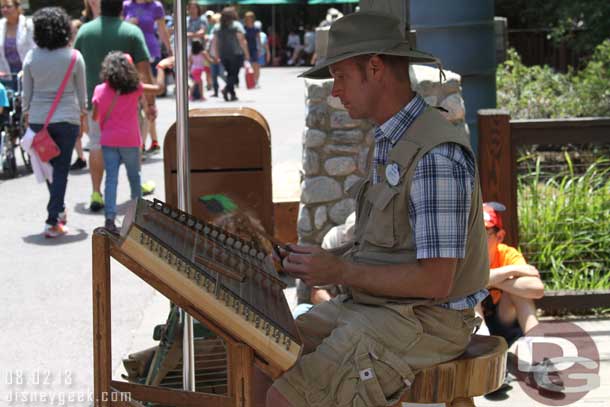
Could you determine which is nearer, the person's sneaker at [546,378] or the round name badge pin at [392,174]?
the round name badge pin at [392,174]

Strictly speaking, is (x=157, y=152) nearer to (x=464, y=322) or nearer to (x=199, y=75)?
(x=199, y=75)

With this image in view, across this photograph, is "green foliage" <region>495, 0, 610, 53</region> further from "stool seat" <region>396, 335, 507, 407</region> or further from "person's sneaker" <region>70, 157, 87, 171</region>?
"stool seat" <region>396, 335, 507, 407</region>

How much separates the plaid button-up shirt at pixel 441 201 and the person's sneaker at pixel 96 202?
277 inches

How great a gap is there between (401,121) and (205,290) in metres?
0.81

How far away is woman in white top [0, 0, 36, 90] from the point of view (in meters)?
12.4

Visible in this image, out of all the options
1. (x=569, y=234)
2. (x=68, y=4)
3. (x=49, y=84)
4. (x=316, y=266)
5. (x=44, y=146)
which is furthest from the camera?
(x=68, y=4)

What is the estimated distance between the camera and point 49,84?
28.7 feet

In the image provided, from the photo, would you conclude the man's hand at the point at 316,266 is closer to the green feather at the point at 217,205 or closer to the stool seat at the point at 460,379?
the stool seat at the point at 460,379

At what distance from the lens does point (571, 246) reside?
641 centimetres

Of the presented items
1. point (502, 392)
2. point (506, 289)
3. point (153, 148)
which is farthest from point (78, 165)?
point (502, 392)

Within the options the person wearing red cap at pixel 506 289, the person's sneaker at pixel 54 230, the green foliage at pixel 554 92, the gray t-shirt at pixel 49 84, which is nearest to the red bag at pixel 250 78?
the green foliage at pixel 554 92

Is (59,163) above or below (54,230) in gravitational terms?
above

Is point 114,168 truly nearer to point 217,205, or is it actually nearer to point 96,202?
point 96,202

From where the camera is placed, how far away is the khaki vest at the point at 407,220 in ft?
9.71
